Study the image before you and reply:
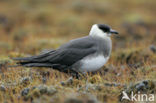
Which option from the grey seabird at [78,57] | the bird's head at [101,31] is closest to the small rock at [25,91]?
the grey seabird at [78,57]

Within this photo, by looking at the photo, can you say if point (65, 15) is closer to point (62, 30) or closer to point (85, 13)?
point (85, 13)

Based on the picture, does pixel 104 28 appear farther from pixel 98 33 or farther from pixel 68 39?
pixel 68 39

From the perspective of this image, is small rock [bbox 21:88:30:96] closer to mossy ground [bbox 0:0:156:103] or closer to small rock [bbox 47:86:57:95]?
mossy ground [bbox 0:0:156:103]

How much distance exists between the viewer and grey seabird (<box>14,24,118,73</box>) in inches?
246

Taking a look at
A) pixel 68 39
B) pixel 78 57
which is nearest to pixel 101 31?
pixel 78 57

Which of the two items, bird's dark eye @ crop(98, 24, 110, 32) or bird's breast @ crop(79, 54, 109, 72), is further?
bird's dark eye @ crop(98, 24, 110, 32)

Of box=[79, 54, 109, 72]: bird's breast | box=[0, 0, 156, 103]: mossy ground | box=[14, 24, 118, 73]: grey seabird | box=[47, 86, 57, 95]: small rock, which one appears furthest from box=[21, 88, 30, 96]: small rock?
box=[79, 54, 109, 72]: bird's breast

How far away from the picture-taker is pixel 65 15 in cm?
1658

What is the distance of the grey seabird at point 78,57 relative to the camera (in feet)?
20.5

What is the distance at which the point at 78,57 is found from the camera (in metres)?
6.33

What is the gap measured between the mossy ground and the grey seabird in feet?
0.72

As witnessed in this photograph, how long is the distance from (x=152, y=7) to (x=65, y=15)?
5.84 metres

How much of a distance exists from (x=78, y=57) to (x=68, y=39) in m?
6.01

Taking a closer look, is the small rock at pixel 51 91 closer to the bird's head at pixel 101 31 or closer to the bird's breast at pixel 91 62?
the bird's breast at pixel 91 62
